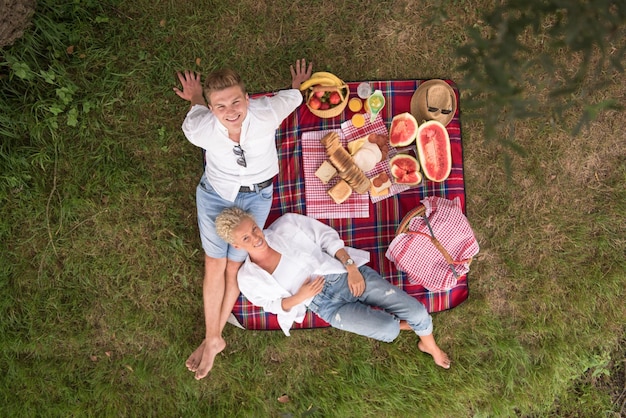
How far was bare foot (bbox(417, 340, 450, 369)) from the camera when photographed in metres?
4.73

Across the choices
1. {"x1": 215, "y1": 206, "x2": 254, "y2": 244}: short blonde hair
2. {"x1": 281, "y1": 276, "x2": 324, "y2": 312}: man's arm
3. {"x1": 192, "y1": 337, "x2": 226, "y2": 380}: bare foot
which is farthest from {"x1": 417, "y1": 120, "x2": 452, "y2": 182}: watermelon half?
{"x1": 192, "y1": 337, "x2": 226, "y2": 380}: bare foot

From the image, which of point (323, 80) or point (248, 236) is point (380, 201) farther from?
point (248, 236)

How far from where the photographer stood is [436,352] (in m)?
4.74

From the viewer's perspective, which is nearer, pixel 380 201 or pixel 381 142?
pixel 381 142

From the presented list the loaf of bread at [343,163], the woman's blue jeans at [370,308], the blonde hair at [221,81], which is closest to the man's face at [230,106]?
the blonde hair at [221,81]

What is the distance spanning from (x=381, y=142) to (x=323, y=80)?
2.84 feet

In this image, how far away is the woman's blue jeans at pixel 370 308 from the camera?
4.35 meters

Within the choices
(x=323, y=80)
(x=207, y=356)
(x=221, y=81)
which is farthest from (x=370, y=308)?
(x=221, y=81)

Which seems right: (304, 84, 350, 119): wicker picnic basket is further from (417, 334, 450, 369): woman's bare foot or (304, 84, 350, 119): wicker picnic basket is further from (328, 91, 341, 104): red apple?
(417, 334, 450, 369): woman's bare foot

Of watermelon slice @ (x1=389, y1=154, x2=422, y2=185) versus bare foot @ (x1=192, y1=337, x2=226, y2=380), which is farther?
bare foot @ (x1=192, y1=337, x2=226, y2=380)

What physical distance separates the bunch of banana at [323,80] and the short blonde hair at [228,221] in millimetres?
1468

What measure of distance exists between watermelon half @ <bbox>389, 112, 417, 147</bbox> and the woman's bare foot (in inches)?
82.5

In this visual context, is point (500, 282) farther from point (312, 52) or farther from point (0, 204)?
point (0, 204)

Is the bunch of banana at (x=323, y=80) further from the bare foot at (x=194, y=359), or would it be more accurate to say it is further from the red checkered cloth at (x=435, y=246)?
the bare foot at (x=194, y=359)
